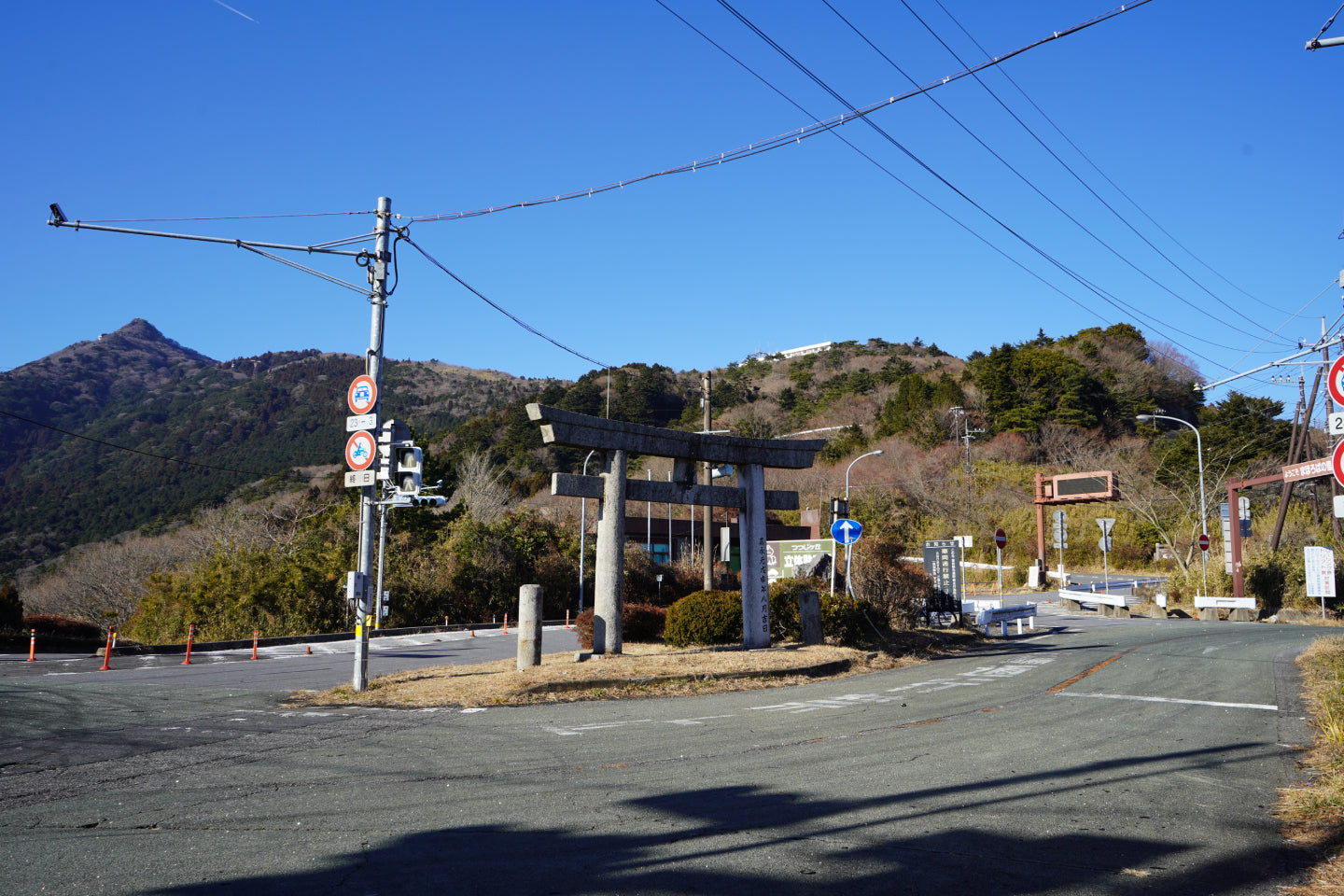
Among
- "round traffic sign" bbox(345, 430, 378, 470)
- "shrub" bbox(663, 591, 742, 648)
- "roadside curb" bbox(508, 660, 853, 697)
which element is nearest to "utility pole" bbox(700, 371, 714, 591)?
"shrub" bbox(663, 591, 742, 648)

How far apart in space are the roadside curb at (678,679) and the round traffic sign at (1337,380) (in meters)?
8.80

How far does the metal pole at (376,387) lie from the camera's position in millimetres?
13289

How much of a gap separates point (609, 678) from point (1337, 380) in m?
10.2

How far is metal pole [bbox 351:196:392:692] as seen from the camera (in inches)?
523

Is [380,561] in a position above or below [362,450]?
below

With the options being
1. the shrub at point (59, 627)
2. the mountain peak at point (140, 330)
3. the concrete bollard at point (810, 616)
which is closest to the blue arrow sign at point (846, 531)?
the concrete bollard at point (810, 616)

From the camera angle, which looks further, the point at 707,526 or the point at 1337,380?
the point at 707,526

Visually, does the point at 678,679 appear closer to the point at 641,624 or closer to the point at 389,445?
the point at 389,445

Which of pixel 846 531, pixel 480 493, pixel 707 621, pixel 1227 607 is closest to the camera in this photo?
pixel 707 621

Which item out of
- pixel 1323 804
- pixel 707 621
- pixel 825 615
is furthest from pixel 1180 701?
pixel 707 621

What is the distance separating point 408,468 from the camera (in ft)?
44.6

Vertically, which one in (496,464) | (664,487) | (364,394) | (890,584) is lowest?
(890,584)

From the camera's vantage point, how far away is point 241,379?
384 ft

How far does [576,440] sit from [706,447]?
329 cm
